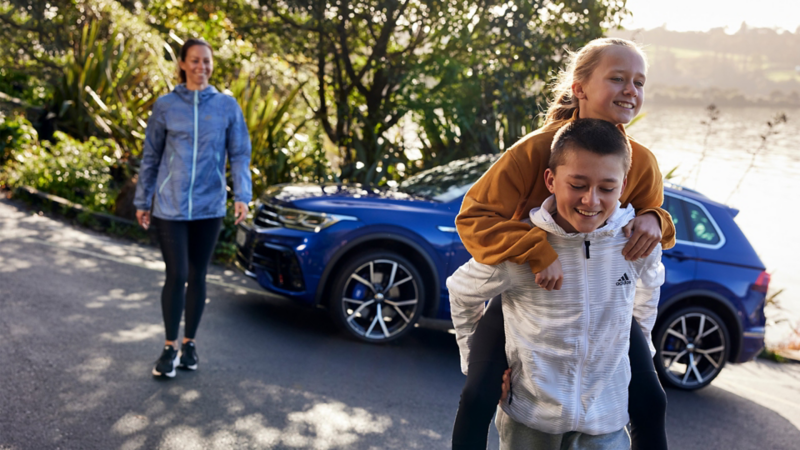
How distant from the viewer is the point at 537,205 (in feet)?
7.84

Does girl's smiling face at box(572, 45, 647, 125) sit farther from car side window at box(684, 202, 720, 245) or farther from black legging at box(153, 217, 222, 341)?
car side window at box(684, 202, 720, 245)

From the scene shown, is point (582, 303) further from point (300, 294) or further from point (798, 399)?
point (798, 399)

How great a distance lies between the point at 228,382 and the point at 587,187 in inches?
125

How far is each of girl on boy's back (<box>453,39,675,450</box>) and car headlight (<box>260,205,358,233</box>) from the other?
11.3 feet

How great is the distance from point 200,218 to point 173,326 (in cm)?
68

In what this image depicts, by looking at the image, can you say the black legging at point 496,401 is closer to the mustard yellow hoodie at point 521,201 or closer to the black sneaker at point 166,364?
the mustard yellow hoodie at point 521,201

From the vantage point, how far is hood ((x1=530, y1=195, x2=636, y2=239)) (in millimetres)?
2203

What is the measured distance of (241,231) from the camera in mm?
6434

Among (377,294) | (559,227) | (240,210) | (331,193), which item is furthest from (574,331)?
(331,193)

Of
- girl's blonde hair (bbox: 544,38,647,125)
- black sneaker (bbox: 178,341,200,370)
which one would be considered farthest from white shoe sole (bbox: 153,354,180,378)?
girl's blonde hair (bbox: 544,38,647,125)

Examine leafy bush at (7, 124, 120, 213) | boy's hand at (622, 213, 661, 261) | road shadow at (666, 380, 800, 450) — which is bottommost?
road shadow at (666, 380, 800, 450)

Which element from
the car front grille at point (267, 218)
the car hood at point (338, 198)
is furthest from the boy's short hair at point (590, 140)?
the car front grille at point (267, 218)

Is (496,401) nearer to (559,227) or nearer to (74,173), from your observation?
(559,227)

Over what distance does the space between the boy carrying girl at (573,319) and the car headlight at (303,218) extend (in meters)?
3.53
